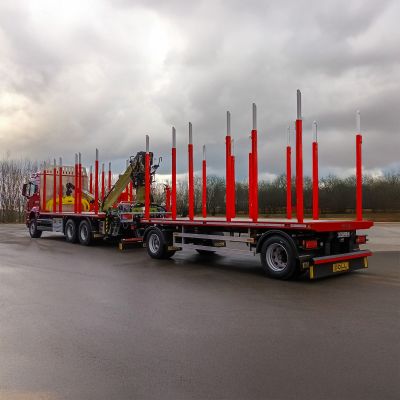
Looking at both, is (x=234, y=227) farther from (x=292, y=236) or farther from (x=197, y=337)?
(x=197, y=337)

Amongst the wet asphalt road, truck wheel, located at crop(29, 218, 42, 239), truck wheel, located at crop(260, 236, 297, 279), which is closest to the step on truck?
truck wheel, located at crop(260, 236, 297, 279)

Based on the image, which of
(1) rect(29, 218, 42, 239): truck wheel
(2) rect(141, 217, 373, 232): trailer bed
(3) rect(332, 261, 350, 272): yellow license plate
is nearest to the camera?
(2) rect(141, 217, 373, 232): trailer bed

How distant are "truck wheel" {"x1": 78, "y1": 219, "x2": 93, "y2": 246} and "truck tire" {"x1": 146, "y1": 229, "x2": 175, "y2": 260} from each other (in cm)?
473

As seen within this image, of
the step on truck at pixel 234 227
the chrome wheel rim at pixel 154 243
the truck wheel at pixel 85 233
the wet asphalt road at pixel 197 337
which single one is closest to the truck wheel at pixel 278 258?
the step on truck at pixel 234 227

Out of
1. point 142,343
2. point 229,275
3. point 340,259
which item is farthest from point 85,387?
point 340,259

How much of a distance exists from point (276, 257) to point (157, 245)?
447 cm

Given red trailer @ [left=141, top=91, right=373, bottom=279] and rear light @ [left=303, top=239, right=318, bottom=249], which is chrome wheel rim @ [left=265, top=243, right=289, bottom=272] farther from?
rear light @ [left=303, top=239, right=318, bottom=249]

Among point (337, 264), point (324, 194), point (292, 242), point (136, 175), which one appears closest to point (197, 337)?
point (292, 242)

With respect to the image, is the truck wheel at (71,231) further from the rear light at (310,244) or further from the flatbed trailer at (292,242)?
the rear light at (310,244)

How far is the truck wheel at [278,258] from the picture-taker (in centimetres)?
877

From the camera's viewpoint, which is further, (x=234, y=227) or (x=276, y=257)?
(x=234, y=227)

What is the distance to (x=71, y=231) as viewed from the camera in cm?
1823

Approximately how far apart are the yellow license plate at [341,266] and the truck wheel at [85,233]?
10324mm

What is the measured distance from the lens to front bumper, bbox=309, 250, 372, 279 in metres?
8.84
